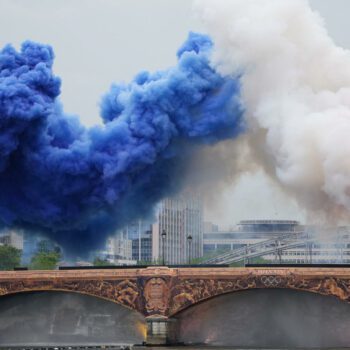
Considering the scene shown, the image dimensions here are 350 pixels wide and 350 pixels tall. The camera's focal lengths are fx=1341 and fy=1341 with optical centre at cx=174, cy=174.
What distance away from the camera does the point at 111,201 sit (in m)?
113

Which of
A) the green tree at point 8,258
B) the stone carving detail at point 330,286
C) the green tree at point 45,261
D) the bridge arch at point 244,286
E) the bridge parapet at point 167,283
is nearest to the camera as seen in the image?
the stone carving detail at point 330,286

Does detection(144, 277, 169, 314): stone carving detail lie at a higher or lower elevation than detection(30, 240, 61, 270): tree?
lower

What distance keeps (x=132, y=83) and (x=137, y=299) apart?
1834cm

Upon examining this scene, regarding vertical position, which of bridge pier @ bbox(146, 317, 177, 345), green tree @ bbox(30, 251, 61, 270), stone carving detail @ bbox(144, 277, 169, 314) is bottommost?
bridge pier @ bbox(146, 317, 177, 345)

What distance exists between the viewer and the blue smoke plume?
110375mm

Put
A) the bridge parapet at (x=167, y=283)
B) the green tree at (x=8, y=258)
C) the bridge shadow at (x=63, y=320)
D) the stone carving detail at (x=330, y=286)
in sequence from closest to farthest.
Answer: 1. the stone carving detail at (x=330, y=286)
2. the bridge parapet at (x=167, y=283)
3. the bridge shadow at (x=63, y=320)
4. the green tree at (x=8, y=258)

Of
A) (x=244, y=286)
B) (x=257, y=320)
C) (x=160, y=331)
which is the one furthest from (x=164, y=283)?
(x=257, y=320)

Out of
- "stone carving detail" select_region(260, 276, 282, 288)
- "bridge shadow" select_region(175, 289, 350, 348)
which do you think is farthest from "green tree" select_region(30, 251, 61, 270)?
"stone carving detail" select_region(260, 276, 282, 288)

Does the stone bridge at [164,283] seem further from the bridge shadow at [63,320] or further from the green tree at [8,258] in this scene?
the green tree at [8,258]

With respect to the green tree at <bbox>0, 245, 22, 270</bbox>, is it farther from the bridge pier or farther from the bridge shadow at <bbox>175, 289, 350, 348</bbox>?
the bridge pier

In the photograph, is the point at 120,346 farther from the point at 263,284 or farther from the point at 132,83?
the point at 132,83

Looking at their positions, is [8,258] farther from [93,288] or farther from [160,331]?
[160,331]

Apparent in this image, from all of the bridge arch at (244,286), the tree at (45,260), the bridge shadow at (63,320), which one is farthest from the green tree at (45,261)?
the bridge arch at (244,286)

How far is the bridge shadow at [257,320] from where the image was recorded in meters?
112
